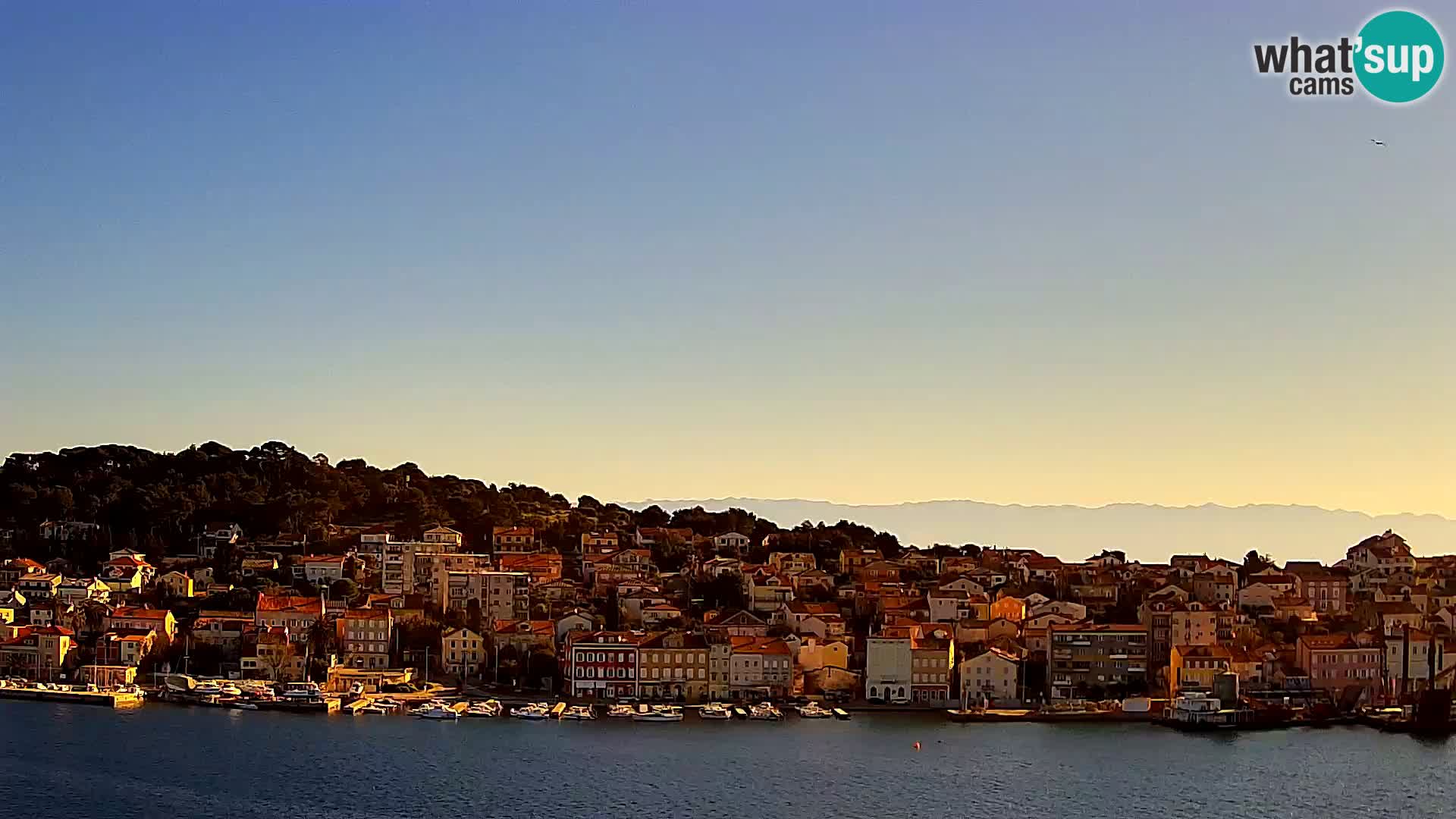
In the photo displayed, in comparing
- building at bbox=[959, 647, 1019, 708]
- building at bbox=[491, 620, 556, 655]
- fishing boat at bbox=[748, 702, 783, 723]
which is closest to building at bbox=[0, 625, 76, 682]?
building at bbox=[491, 620, 556, 655]

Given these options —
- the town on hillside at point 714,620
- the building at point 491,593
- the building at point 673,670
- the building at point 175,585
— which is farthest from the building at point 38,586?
the building at point 673,670

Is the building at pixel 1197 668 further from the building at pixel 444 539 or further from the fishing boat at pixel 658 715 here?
the building at pixel 444 539

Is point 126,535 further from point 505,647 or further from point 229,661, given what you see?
point 505,647

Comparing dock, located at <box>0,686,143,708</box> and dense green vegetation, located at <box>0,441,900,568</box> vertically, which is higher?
dense green vegetation, located at <box>0,441,900,568</box>

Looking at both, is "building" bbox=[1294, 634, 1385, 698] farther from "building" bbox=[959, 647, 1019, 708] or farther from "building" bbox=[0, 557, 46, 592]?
"building" bbox=[0, 557, 46, 592]

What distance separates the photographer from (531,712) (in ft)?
78.9

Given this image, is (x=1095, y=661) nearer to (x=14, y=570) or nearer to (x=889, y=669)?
(x=889, y=669)

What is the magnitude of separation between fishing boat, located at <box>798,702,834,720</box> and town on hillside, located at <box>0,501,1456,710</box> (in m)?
1.25

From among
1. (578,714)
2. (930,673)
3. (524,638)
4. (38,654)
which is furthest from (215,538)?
(930,673)

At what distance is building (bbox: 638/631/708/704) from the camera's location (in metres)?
26.0

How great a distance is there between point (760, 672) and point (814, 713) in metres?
1.82

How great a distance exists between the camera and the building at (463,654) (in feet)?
91.0

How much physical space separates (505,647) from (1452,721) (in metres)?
14.2

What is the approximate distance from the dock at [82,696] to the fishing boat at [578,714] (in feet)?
21.0
